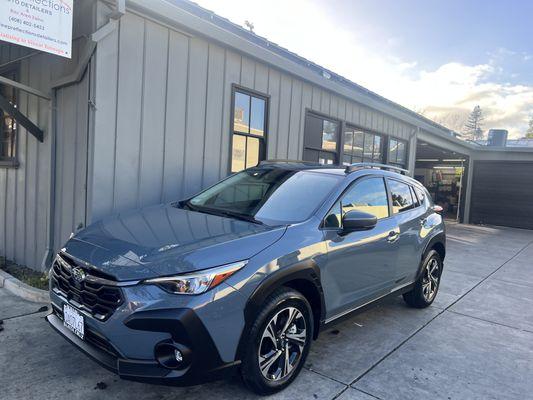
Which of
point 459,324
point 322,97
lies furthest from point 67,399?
point 322,97

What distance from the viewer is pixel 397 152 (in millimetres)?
11984

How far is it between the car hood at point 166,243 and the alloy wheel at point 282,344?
581mm

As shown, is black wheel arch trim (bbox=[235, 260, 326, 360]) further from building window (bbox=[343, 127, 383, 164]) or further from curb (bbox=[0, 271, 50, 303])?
building window (bbox=[343, 127, 383, 164])

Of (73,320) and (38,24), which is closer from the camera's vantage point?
(73,320)

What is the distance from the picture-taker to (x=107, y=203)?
184 inches

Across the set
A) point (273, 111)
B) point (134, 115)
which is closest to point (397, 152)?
point (273, 111)

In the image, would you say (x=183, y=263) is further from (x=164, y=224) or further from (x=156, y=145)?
(x=156, y=145)

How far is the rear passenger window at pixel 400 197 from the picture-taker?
4.47 m

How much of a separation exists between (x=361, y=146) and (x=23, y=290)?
26.0ft

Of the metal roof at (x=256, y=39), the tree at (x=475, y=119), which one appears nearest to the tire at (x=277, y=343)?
the metal roof at (x=256, y=39)

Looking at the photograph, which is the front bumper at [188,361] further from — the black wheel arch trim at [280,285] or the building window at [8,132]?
the building window at [8,132]

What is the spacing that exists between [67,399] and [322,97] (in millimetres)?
6934

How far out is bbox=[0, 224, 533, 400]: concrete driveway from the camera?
2.93 m

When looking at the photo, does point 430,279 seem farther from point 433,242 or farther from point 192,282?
point 192,282
